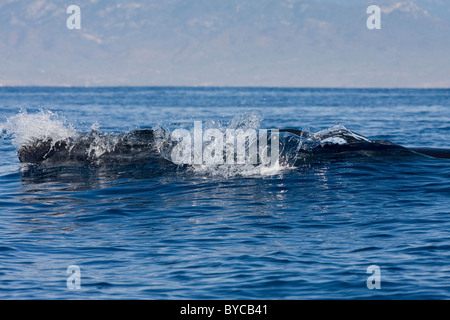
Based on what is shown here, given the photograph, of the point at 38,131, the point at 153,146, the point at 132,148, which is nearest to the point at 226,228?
the point at 153,146

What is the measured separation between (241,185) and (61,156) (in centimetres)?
581

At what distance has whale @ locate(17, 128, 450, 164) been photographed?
1806cm

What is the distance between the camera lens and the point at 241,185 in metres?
15.6

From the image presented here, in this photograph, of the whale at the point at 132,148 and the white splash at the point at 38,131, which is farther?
the white splash at the point at 38,131

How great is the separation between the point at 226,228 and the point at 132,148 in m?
7.33

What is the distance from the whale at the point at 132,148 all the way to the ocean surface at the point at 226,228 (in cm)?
28

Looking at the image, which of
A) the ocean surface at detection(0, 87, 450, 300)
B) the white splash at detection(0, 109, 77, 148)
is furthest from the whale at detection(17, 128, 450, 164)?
the ocean surface at detection(0, 87, 450, 300)

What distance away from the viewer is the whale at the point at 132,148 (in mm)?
18062

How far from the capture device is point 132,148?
59.9ft

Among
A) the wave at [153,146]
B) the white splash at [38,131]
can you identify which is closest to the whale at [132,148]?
the wave at [153,146]

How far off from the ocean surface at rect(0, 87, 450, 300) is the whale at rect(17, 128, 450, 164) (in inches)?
11.2

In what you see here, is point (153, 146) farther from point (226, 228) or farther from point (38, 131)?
point (226, 228)

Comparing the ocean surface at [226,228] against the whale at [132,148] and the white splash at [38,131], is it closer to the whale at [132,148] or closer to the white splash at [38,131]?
the white splash at [38,131]
